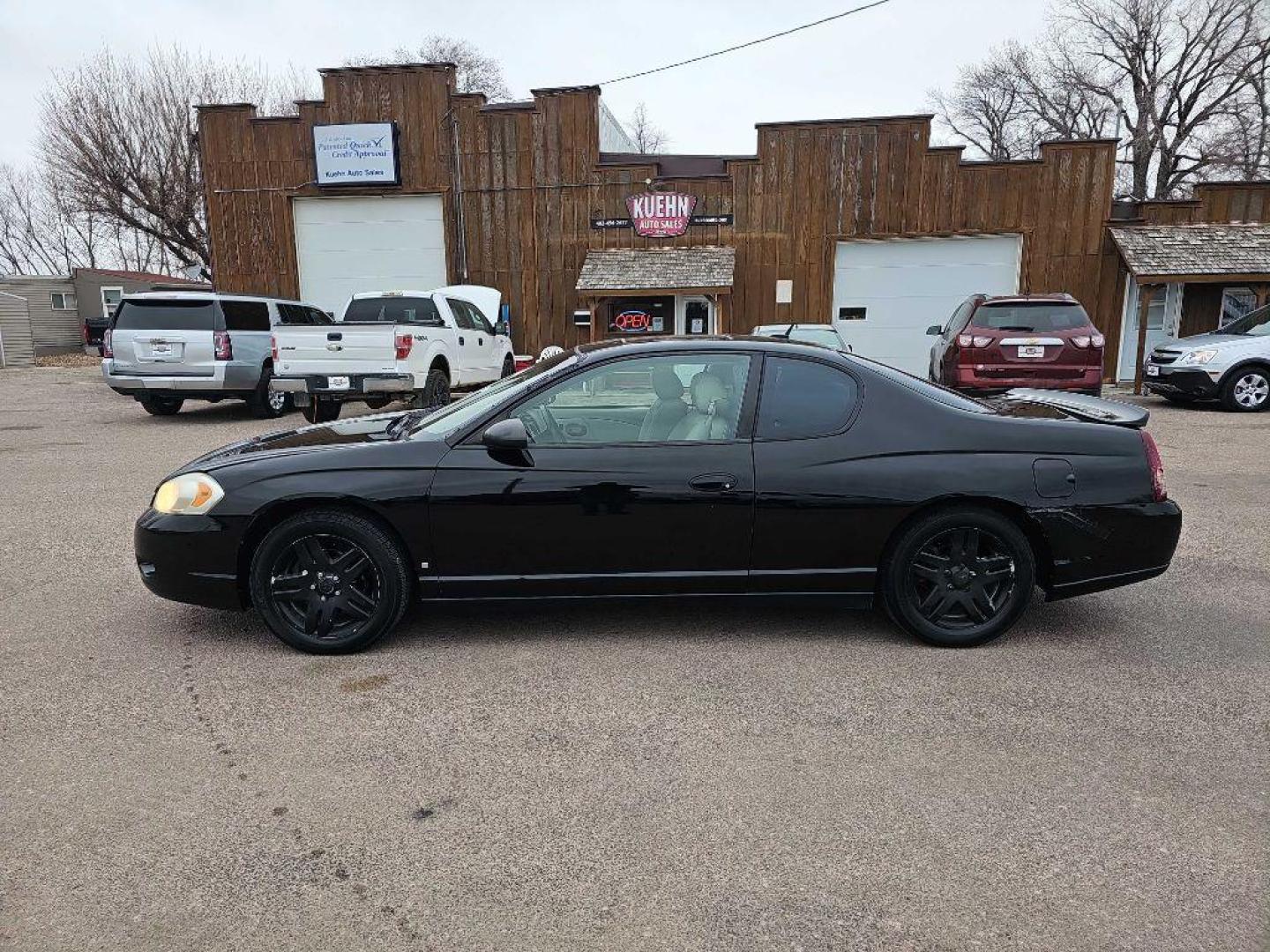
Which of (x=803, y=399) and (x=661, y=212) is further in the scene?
(x=661, y=212)

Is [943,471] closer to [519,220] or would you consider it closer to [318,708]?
[318,708]

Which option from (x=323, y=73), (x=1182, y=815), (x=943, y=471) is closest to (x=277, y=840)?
(x=1182, y=815)

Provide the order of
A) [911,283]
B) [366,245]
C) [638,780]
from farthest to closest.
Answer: [366,245] < [911,283] < [638,780]

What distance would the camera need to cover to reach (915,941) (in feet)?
6.93

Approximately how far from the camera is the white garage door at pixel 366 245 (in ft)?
65.8

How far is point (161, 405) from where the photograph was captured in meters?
13.5

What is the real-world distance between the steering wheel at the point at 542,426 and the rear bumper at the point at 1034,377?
847cm

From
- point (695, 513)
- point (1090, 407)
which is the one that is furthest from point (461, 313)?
point (1090, 407)

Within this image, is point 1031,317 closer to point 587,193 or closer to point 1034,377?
point 1034,377

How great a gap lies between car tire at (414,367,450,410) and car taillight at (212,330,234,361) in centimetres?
275

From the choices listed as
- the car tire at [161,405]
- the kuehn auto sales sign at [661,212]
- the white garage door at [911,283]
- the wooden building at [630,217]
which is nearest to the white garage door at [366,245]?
the wooden building at [630,217]

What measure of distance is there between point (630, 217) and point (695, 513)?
16.5m

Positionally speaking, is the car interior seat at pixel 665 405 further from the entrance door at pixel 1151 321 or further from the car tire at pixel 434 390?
the entrance door at pixel 1151 321

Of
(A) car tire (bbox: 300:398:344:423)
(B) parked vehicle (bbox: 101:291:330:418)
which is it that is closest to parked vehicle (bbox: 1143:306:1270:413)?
(A) car tire (bbox: 300:398:344:423)
